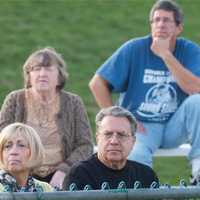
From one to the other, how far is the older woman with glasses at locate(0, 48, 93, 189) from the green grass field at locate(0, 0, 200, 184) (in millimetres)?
4290

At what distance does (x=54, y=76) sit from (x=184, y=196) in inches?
115

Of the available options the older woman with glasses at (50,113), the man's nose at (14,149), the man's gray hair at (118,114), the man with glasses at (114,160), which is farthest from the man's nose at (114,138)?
the older woman with glasses at (50,113)

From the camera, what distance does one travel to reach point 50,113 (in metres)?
9.17

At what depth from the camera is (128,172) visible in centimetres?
796

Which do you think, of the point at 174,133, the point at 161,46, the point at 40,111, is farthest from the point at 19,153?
the point at 161,46

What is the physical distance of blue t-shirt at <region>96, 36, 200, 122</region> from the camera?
9.77 m

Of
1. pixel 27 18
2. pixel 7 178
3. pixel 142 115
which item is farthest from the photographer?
pixel 27 18

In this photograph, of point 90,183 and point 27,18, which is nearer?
point 90,183

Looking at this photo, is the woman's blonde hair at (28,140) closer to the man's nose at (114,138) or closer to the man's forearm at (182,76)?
the man's nose at (114,138)

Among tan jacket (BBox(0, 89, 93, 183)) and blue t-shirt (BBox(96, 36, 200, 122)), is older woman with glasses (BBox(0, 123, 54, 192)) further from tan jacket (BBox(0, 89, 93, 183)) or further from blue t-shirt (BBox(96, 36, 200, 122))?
blue t-shirt (BBox(96, 36, 200, 122))

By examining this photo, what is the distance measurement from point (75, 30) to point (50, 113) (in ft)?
21.3

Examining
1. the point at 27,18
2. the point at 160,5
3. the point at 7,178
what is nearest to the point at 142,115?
the point at 160,5

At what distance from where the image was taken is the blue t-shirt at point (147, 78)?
9766 mm

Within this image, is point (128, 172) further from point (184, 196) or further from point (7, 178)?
point (184, 196)
